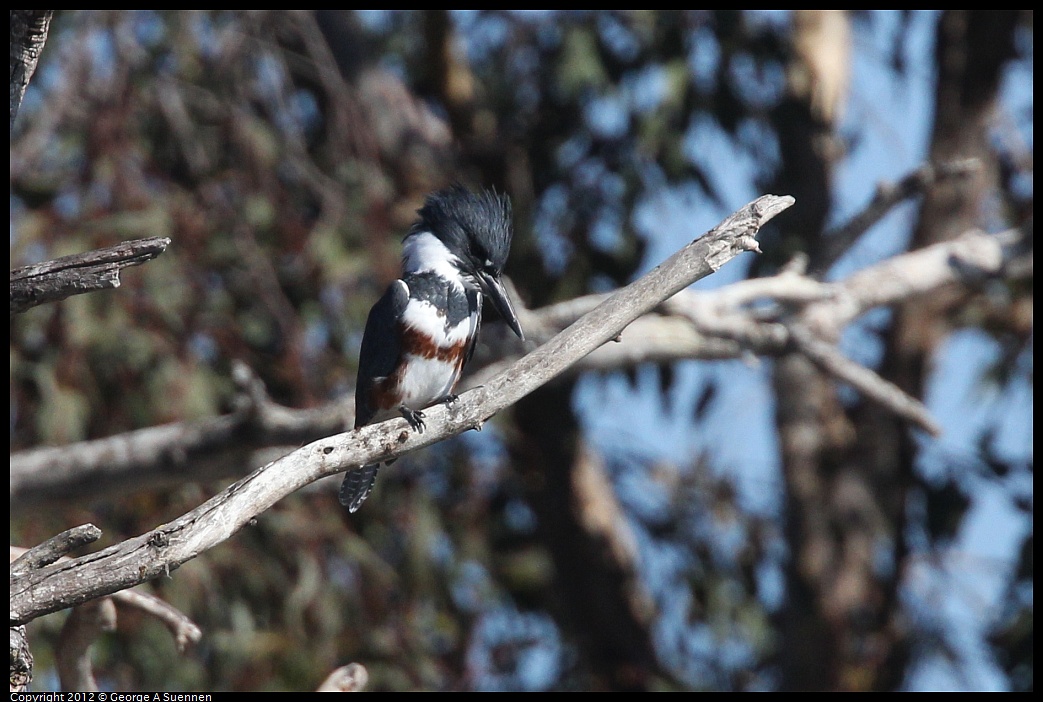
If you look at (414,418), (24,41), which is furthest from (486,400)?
(24,41)

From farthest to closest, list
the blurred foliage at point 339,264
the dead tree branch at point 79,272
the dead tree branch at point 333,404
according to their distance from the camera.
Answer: the blurred foliage at point 339,264, the dead tree branch at point 333,404, the dead tree branch at point 79,272

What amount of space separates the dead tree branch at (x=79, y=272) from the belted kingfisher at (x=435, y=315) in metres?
0.88

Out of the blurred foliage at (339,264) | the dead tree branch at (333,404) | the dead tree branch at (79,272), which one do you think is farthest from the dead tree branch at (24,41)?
the blurred foliage at (339,264)

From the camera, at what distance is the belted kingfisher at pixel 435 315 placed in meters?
2.63

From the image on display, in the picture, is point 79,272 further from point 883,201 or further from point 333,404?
point 883,201

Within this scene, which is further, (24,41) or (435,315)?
(435,315)

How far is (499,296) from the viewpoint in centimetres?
262

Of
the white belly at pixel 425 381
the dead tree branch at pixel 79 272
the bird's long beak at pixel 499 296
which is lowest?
the dead tree branch at pixel 79 272

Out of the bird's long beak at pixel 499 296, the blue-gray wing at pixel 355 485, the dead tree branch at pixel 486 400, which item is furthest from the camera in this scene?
the blue-gray wing at pixel 355 485

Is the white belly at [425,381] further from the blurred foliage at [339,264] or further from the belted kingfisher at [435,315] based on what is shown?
the blurred foliage at [339,264]

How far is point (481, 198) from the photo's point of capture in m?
2.76

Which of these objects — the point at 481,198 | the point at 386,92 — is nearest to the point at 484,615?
the point at 386,92

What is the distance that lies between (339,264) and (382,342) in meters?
1.44

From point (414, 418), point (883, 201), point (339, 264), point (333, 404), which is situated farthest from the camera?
point (339, 264)
